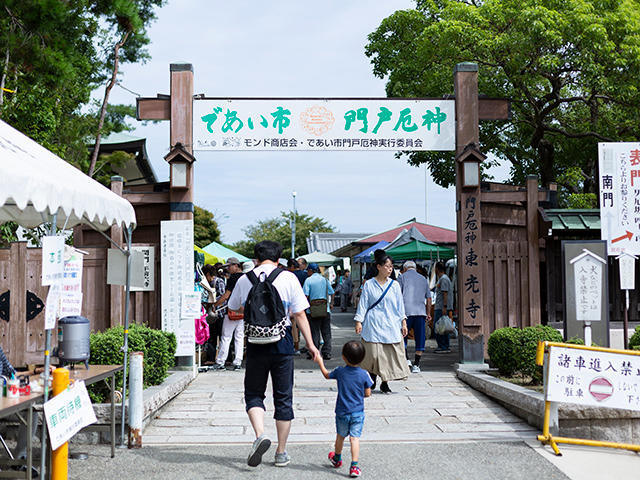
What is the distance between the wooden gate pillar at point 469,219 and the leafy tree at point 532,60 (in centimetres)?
524

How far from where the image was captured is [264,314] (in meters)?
5.61

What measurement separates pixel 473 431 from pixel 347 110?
6.00 m

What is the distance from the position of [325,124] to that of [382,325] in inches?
159

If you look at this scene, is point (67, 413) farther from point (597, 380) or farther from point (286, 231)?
point (286, 231)

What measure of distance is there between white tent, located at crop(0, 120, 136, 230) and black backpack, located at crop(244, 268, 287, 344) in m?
1.55

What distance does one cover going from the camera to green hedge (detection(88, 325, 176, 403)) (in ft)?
23.8

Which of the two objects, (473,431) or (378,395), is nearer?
(473,431)

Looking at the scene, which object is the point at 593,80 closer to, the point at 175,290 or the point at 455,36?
the point at 455,36

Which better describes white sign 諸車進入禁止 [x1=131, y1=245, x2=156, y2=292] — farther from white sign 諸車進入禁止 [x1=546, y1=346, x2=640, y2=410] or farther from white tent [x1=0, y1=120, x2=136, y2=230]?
white sign 諸車進入禁止 [x1=546, y1=346, x2=640, y2=410]

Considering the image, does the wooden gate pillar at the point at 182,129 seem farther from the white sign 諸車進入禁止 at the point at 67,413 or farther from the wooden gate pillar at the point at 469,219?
the white sign 諸車進入禁止 at the point at 67,413

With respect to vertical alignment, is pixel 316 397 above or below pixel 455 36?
below

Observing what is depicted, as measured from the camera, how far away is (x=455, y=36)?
16.3 metres

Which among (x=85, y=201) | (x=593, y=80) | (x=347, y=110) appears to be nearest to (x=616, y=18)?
(x=593, y=80)

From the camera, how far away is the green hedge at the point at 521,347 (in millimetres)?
8383
